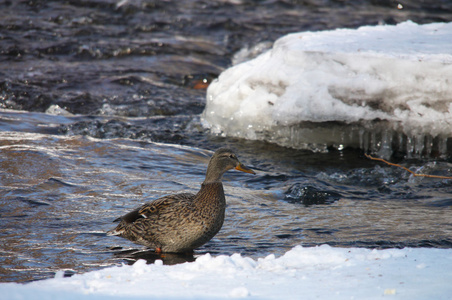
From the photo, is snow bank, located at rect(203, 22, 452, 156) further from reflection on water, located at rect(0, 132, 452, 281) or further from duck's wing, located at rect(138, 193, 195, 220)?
duck's wing, located at rect(138, 193, 195, 220)

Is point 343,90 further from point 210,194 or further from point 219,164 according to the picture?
point 210,194

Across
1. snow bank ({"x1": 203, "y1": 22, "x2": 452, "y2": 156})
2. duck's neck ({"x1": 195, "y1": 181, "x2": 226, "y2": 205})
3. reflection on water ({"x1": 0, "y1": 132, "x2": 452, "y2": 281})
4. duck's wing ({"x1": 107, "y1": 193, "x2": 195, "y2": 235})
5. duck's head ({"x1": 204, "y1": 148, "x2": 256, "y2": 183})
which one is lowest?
reflection on water ({"x1": 0, "y1": 132, "x2": 452, "y2": 281})

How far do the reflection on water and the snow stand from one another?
1063 millimetres

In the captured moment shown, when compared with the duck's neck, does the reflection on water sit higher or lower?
lower

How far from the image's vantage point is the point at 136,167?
736 centimetres

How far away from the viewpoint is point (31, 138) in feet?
26.2

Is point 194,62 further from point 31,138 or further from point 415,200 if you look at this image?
point 415,200

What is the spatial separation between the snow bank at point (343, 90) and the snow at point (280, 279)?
3.81m

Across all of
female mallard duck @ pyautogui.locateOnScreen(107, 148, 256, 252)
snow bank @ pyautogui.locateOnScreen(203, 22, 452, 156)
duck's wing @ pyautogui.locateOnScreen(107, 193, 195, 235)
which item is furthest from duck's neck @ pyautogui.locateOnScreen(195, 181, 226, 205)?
snow bank @ pyautogui.locateOnScreen(203, 22, 452, 156)

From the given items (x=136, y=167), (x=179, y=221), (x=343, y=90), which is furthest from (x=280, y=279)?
(x=343, y=90)

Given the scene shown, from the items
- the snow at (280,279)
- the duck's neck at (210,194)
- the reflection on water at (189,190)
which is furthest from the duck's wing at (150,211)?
the snow at (280,279)

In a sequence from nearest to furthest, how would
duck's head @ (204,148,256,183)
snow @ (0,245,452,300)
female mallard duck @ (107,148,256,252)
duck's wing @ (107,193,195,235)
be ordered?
snow @ (0,245,452,300) → female mallard duck @ (107,148,256,252) → duck's wing @ (107,193,195,235) → duck's head @ (204,148,256,183)

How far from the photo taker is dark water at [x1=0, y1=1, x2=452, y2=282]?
16.9 ft

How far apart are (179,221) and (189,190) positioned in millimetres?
1752
